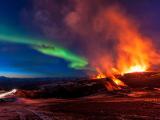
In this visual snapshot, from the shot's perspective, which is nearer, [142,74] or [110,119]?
[110,119]

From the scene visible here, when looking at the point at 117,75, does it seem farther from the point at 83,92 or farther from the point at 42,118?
the point at 42,118

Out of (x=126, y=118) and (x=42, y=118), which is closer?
(x=126, y=118)

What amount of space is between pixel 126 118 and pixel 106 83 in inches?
1615

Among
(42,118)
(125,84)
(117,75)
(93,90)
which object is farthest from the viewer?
(117,75)

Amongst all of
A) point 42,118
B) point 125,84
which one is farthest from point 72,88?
point 42,118

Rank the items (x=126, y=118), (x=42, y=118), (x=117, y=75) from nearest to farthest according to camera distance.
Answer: (x=126, y=118)
(x=42, y=118)
(x=117, y=75)

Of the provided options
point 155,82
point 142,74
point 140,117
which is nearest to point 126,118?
point 140,117

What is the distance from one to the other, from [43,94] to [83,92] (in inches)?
379

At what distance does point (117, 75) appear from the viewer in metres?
77.6

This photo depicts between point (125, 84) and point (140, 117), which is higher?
point (125, 84)

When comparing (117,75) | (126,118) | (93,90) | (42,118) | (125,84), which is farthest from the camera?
(117,75)

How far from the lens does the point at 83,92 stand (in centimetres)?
6294

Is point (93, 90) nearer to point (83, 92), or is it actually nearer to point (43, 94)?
point (83, 92)

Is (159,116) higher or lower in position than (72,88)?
lower
